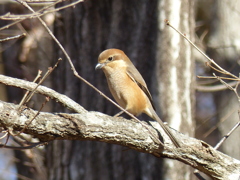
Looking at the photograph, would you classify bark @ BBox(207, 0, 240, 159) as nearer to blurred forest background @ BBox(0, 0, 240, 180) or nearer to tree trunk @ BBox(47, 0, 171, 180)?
blurred forest background @ BBox(0, 0, 240, 180)

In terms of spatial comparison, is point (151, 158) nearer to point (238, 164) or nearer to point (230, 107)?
point (238, 164)

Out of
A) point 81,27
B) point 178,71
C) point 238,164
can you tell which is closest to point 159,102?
point 178,71

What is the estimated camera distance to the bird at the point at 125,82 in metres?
4.80

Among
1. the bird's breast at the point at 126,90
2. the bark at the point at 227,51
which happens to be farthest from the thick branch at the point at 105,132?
the bark at the point at 227,51

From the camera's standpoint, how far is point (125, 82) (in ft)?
15.9

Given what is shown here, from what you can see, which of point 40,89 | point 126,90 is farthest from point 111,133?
point 126,90

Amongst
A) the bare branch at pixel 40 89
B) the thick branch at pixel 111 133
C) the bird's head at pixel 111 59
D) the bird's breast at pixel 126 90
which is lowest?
the thick branch at pixel 111 133

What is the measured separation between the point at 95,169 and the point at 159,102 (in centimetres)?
119

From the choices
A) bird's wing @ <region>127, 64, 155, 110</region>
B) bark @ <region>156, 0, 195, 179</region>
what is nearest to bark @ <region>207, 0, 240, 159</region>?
bark @ <region>156, 0, 195, 179</region>

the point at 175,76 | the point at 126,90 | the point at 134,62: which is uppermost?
the point at 134,62

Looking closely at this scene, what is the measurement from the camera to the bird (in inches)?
189

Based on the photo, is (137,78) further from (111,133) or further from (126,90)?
(111,133)

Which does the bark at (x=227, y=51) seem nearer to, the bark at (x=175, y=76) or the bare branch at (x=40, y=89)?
the bark at (x=175, y=76)

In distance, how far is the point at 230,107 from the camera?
739 cm
